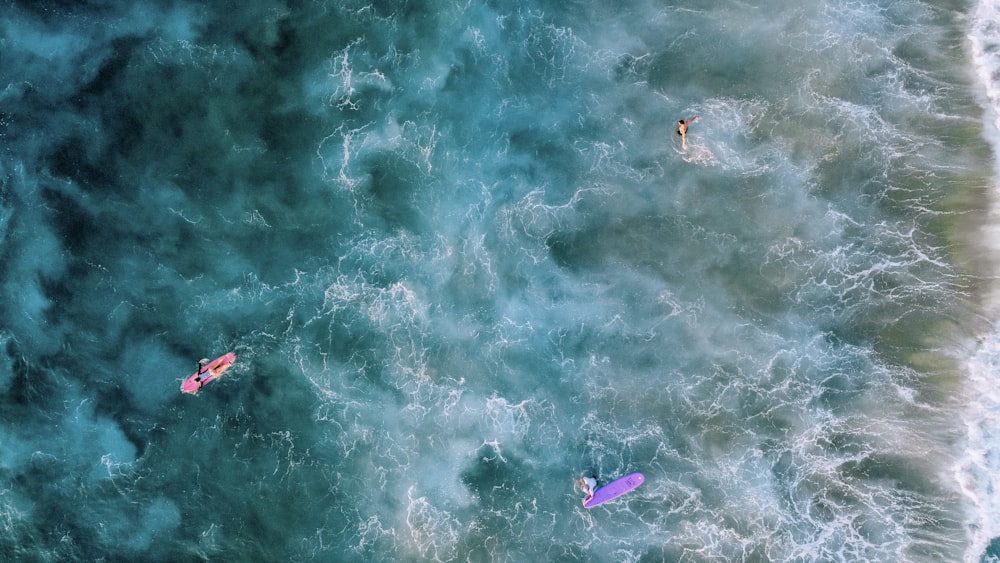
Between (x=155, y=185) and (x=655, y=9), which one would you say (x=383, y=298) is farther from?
(x=655, y=9)

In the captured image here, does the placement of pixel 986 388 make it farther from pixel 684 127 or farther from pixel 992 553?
pixel 684 127

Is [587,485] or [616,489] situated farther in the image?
[616,489]

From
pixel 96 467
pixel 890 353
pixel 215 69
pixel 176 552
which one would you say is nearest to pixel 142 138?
pixel 215 69

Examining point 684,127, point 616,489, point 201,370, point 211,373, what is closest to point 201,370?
→ point 201,370

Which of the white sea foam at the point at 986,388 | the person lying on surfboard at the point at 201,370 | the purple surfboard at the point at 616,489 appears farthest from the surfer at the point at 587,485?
the person lying on surfboard at the point at 201,370

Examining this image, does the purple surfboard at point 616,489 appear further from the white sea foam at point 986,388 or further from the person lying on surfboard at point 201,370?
the person lying on surfboard at point 201,370

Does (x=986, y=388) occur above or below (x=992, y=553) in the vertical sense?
above

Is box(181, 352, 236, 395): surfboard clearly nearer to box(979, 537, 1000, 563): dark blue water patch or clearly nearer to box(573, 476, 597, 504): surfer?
box(573, 476, 597, 504): surfer
